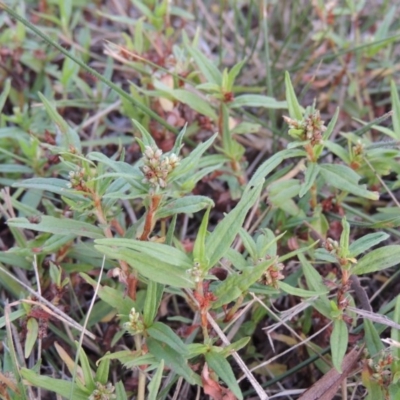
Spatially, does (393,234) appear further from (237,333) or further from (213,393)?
(213,393)

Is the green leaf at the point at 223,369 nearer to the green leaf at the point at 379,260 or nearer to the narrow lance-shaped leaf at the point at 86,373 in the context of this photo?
the narrow lance-shaped leaf at the point at 86,373

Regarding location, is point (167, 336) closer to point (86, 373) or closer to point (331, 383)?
point (86, 373)

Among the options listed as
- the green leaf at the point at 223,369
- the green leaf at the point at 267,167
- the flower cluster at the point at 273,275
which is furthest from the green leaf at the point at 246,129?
the green leaf at the point at 223,369

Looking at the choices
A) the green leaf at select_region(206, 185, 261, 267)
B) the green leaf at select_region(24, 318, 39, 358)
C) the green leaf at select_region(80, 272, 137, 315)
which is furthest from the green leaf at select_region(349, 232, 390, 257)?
the green leaf at select_region(24, 318, 39, 358)

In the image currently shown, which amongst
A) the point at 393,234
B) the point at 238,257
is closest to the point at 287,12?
the point at 393,234

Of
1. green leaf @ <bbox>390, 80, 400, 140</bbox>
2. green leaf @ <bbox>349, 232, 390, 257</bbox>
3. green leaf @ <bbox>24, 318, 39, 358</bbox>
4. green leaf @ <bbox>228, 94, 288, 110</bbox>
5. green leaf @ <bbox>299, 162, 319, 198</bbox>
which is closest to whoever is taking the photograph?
green leaf @ <bbox>349, 232, 390, 257</bbox>

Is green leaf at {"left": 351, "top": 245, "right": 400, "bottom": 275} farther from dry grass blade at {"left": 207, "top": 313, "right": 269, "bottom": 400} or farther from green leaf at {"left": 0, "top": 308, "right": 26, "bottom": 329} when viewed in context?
green leaf at {"left": 0, "top": 308, "right": 26, "bottom": 329}
